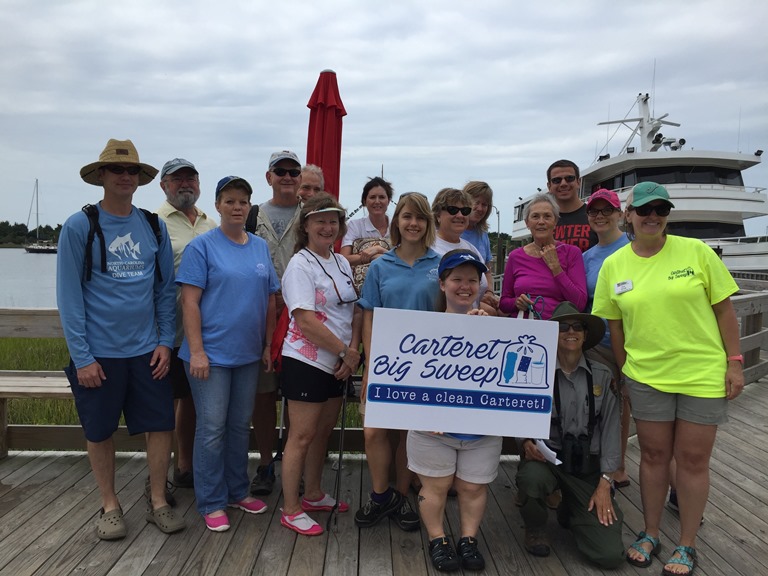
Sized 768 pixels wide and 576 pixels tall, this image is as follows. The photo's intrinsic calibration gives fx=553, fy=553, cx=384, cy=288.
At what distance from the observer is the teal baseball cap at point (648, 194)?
3055mm

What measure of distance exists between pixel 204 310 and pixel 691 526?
309 centimetres

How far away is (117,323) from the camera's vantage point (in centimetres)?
324

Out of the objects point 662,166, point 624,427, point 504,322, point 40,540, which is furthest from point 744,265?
point 40,540

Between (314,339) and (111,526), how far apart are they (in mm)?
1645

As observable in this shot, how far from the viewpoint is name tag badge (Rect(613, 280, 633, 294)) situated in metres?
3.18

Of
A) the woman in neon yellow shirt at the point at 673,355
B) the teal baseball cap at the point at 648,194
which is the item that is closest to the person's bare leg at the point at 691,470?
the woman in neon yellow shirt at the point at 673,355

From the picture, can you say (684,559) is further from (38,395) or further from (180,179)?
(38,395)

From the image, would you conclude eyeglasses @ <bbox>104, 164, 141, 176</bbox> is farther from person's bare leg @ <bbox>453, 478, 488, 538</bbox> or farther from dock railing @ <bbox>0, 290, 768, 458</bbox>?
person's bare leg @ <bbox>453, 478, 488, 538</bbox>

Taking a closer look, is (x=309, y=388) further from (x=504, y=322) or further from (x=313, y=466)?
(x=504, y=322)

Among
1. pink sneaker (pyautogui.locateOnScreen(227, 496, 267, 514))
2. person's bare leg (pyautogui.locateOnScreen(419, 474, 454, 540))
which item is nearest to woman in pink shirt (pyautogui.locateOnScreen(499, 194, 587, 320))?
person's bare leg (pyautogui.locateOnScreen(419, 474, 454, 540))

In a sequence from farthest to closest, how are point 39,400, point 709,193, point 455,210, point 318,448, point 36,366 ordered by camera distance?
point 709,193 → point 36,366 → point 39,400 → point 455,210 → point 318,448

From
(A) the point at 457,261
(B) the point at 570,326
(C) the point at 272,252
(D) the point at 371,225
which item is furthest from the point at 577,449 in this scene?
(C) the point at 272,252

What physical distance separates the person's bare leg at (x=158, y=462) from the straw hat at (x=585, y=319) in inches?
99.8

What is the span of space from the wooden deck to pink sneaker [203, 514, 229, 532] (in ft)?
0.13
